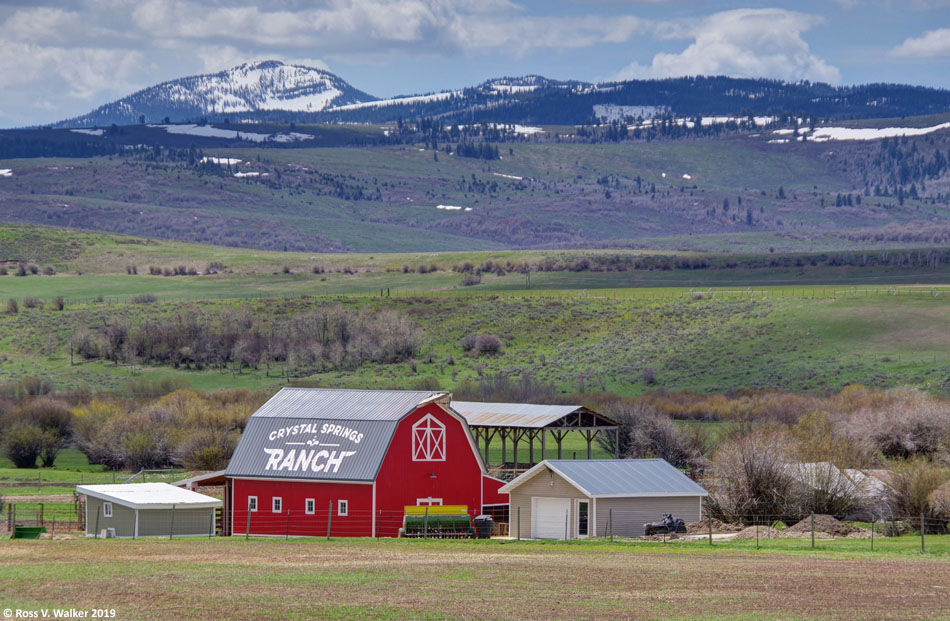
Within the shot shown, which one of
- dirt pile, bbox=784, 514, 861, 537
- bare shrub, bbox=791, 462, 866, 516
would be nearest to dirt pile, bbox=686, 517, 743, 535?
dirt pile, bbox=784, 514, 861, 537

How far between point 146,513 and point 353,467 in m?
6.48

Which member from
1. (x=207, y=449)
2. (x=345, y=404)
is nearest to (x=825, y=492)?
(x=345, y=404)

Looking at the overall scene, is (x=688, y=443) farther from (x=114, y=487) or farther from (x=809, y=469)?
(x=114, y=487)

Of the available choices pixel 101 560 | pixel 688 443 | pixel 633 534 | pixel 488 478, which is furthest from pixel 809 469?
pixel 101 560

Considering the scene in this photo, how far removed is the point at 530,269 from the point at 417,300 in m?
44.2

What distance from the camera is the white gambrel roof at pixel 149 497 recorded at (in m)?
43.0

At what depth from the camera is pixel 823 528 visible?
40656 millimetres

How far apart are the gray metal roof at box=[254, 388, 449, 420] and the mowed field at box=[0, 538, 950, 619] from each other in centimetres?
1288

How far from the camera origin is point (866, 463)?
53719mm

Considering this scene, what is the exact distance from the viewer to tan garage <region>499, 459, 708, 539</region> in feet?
141

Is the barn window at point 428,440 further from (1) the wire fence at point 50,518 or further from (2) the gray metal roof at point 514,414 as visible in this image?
(1) the wire fence at point 50,518

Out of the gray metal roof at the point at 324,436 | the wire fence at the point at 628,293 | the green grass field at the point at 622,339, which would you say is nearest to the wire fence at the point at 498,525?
the gray metal roof at the point at 324,436

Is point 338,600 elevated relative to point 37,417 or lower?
elevated

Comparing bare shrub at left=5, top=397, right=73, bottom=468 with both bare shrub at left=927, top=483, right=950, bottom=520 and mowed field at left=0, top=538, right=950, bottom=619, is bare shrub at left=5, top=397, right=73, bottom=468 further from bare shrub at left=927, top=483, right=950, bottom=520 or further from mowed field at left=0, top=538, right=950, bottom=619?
bare shrub at left=927, top=483, right=950, bottom=520
